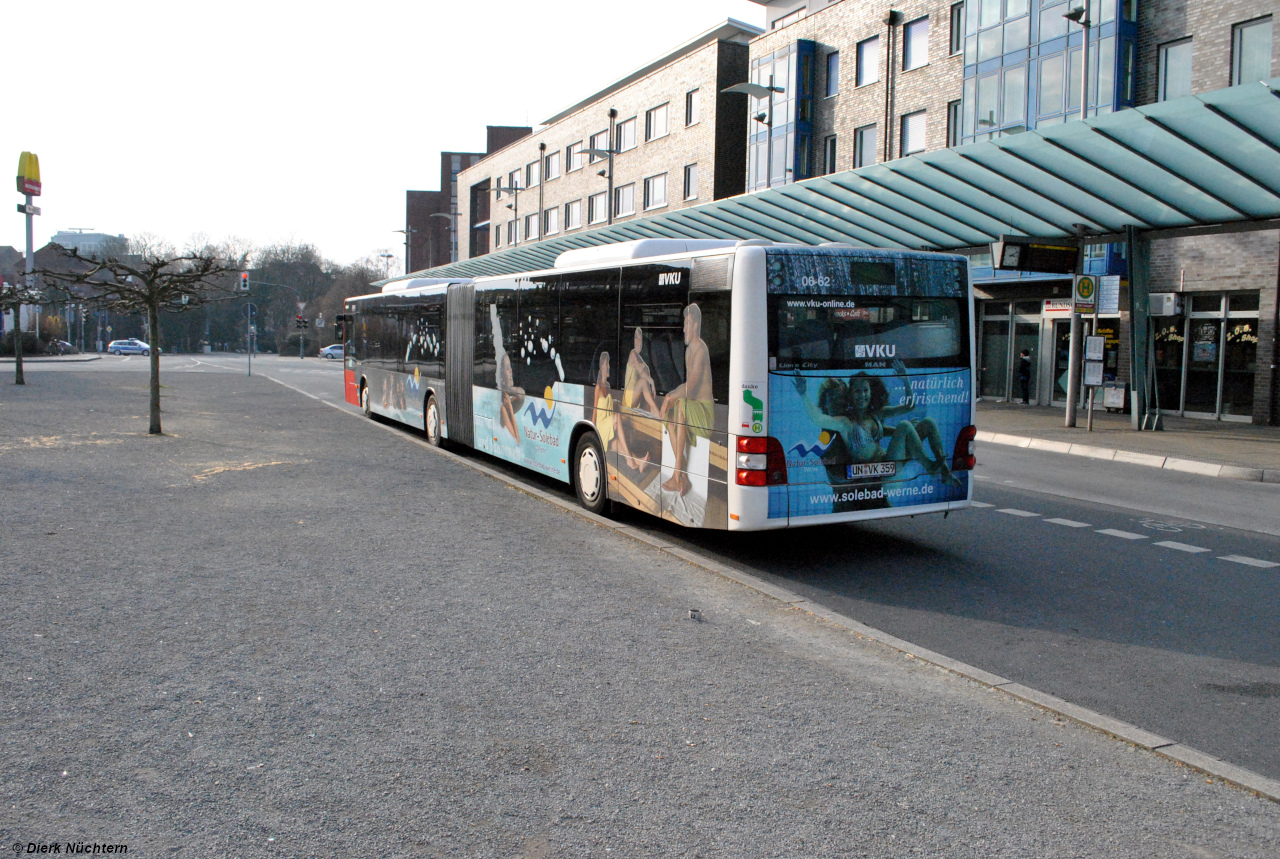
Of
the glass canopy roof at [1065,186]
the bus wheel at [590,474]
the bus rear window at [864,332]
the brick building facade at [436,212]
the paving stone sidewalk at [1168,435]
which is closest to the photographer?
the bus rear window at [864,332]

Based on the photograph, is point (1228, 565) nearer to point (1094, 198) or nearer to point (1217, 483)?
point (1217, 483)

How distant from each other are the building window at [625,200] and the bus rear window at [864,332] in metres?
39.0

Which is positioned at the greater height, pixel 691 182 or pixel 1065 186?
pixel 691 182

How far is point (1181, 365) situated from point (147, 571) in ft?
77.7

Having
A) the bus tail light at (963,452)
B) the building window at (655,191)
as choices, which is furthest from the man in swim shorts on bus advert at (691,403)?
the building window at (655,191)

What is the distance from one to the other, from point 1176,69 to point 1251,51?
1.86m

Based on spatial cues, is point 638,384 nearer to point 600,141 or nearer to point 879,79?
point 879,79

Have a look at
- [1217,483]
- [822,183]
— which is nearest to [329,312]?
[822,183]

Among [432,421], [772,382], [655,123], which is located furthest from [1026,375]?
[655,123]

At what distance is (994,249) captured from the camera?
19688 millimetres

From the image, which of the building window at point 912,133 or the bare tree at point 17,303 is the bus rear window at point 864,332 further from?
the bare tree at point 17,303

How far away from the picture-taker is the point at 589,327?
9.77m

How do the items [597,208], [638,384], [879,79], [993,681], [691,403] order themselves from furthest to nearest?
→ 1. [597,208]
2. [879,79]
3. [638,384]
4. [691,403]
5. [993,681]

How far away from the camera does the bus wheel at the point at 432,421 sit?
15391 millimetres
